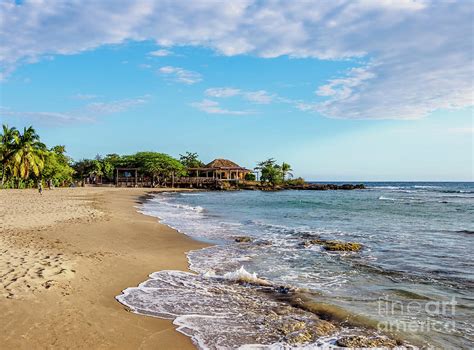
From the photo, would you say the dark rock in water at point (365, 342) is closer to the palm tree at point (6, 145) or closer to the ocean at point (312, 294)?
the ocean at point (312, 294)

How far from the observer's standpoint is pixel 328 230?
54.0 feet

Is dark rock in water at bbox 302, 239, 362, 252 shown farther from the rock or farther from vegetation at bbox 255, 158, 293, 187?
vegetation at bbox 255, 158, 293, 187

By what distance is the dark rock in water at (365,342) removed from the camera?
4574 millimetres

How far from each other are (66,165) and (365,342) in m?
56.9

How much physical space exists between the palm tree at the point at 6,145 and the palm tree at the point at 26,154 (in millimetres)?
493

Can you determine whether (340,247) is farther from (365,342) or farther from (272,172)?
(272,172)

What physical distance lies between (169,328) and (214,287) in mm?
2251

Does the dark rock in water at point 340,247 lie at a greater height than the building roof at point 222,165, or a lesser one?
Answer: lesser

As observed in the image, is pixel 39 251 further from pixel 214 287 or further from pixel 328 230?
pixel 328 230

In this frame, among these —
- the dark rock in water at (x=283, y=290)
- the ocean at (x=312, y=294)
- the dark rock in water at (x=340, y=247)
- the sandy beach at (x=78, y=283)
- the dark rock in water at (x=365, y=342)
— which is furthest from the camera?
the dark rock in water at (x=340, y=247)

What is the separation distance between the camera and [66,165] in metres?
53.9

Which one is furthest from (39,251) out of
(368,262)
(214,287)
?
(368,262)

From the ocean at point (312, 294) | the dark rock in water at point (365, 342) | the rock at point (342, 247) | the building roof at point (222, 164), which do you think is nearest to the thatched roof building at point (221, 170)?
the building roof at point (222, 164)

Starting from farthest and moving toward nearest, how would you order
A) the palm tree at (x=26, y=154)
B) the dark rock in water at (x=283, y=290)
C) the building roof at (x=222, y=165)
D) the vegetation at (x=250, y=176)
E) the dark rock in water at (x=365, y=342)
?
the vegetation at (x=250, y=176), the building roof at (x=222, y=165), the palm tree at (x=26, y=154), the dark rock in water at (x=283, y=290), the dark rock in water at (x=365, y=342)
